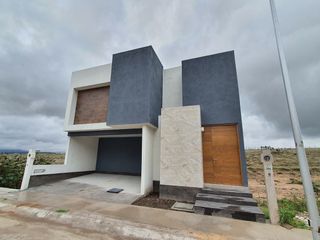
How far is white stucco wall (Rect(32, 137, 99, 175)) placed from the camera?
881cm

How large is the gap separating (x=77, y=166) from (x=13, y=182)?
130 inches

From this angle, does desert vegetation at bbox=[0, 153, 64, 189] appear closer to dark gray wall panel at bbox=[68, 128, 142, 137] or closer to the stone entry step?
dark gray wall panel at bbox=[68, 128, 142, 137]

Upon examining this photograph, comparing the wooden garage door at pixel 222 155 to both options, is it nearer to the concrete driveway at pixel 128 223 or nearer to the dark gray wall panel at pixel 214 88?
the dark gray wall panel at pixel 214 88

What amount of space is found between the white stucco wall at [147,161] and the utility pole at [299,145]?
573 centimetres

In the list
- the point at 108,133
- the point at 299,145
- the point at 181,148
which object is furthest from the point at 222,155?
the point at 108,133

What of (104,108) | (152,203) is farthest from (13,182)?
(152,203)

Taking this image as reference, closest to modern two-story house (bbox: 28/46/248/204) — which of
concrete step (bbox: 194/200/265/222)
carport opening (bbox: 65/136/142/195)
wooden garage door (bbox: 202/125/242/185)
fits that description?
wooden garage door (bbox: 202/125/242/185)

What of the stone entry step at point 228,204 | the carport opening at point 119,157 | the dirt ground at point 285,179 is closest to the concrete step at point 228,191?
the stone entry step at point 228,204

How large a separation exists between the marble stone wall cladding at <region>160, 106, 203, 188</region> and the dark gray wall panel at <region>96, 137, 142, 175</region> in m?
5.06

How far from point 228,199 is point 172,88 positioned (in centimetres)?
644

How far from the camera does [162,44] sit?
9.03 metres

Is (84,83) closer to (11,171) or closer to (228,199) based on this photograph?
(11,171)

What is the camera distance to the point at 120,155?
38.3 ft

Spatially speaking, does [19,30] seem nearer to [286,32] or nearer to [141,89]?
[141,89]
